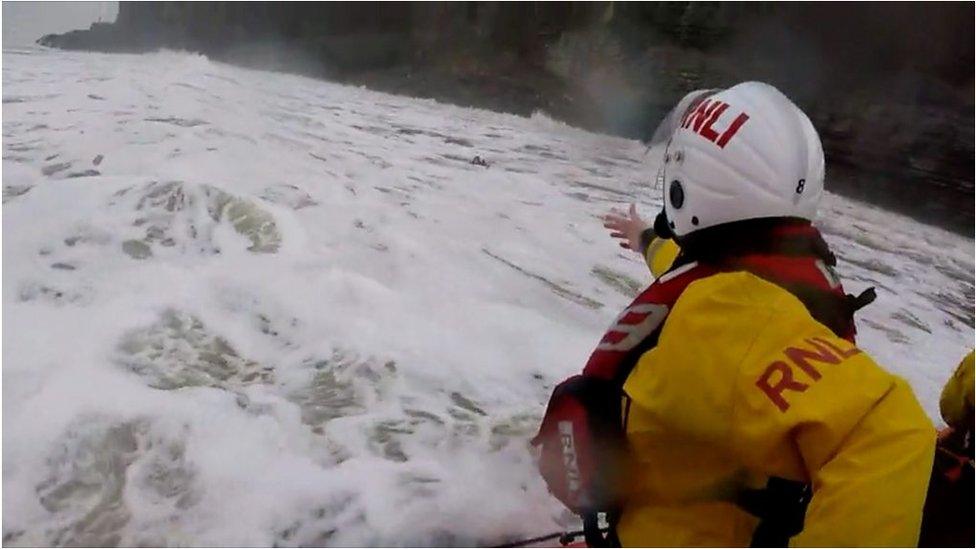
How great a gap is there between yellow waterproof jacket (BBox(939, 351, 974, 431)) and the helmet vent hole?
755 millimetres

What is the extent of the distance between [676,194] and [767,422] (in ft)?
1.68

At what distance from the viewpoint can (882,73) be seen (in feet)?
27.8

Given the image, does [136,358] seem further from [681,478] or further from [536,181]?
[536,181]

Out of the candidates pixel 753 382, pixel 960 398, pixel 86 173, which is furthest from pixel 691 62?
pixel 753 382

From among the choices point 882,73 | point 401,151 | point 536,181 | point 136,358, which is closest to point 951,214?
point 882,73

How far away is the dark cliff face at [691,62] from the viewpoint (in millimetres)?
7984

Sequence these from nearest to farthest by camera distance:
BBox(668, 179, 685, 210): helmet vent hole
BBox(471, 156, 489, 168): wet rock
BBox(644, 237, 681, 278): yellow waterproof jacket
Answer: BBox(668, 179, 685, 210): helmet vent hole
BBox(644, 237, 681, 278): yellow waterproof jacket
BBox(471, 156, 489, 168): wet rock

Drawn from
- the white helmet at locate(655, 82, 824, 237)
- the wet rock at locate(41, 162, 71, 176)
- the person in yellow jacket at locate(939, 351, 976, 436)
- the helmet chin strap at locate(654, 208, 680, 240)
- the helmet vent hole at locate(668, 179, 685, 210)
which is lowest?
the wet rock at locate(41, 162, 71, 176)

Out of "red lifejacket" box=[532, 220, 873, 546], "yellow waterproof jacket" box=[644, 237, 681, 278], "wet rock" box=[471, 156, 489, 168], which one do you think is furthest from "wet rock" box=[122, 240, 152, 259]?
"wet rock" box=[471, 156, 489, 168]

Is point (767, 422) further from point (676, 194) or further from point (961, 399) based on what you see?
point (961, 399)

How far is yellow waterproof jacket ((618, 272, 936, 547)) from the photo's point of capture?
105 cm

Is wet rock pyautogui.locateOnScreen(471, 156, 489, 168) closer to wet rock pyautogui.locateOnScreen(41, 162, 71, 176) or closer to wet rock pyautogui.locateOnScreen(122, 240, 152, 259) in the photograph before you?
wet rock pyautogui.locateOnScreen(41, 162, 71, 176)

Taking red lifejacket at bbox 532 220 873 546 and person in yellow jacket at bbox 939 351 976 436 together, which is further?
person in yellow jacket at bbox 939 351 976 436

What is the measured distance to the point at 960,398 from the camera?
5.74 feet
